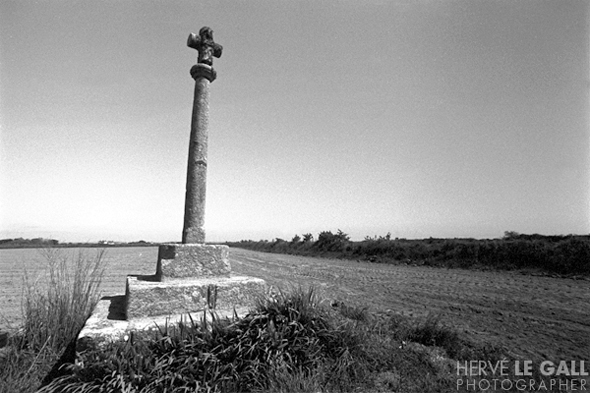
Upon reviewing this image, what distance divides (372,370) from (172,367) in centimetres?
248

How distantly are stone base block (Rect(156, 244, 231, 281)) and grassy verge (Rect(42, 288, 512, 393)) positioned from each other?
1158 millimetres

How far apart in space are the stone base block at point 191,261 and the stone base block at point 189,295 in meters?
0.11

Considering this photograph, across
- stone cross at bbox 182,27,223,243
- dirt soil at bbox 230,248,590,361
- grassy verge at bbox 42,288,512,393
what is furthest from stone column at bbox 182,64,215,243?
dirt soil at bbox 230,248,590,361

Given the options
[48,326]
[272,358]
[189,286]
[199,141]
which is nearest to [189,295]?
[189,286]

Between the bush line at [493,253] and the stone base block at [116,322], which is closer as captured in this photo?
the stone base block at [116,322]

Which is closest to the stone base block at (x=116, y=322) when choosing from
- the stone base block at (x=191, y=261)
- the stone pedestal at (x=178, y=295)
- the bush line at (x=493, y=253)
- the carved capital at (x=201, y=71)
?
the stone pedestal at (x=178, y=295)

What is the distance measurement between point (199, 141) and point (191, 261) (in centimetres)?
225

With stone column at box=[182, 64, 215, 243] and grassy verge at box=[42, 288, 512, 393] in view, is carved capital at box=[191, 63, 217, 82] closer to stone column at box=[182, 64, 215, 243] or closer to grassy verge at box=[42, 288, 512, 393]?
stone column at box=[182, 64, 215, 243]

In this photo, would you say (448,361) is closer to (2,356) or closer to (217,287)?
(217,287)

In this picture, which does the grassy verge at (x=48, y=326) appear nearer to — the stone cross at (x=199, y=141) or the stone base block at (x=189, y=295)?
the stone base block at (x=189, y=295)

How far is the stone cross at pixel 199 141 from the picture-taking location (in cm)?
564

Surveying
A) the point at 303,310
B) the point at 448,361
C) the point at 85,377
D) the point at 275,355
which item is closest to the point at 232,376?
the point at 275,355

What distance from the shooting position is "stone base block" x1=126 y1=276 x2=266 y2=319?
4426mm

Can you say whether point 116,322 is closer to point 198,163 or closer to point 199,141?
point 198,163
